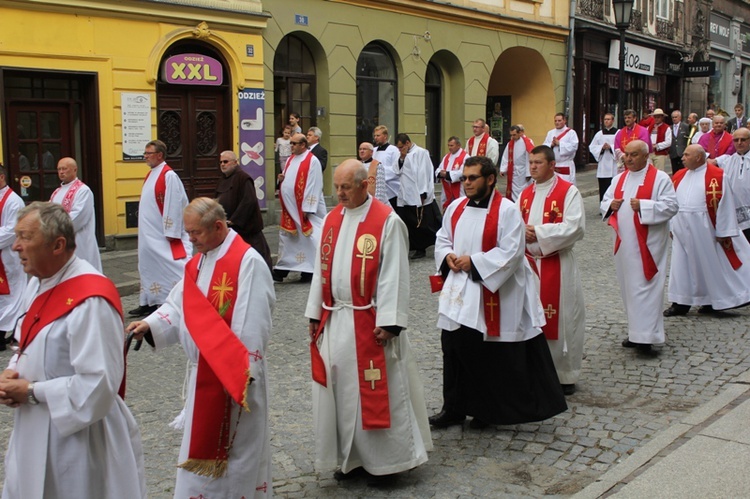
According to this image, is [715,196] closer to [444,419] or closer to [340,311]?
[444,419]

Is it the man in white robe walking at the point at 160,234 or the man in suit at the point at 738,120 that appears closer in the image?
the man in white robe walking at the point at 160,234

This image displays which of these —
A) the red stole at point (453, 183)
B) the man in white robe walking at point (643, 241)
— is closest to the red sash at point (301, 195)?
the red stole at point (453, 183)

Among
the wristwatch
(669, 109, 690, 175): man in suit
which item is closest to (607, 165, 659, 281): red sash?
the wristwatch

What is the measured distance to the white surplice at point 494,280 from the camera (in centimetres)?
580

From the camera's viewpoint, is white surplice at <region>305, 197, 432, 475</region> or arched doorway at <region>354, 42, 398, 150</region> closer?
white surplice at <region>305, 197, 432, 475</region>

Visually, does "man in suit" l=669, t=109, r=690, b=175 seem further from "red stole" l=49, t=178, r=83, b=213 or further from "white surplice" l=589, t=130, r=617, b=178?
"red stole" l=49, t=178, r=83, b=213

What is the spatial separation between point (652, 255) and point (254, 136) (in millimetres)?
9777

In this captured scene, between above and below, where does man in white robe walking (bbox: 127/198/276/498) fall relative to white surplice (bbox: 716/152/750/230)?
below

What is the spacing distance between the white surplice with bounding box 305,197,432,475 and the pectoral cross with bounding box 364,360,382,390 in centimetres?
6

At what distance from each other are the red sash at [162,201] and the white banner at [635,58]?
2037 cm

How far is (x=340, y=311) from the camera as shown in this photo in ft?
16.8

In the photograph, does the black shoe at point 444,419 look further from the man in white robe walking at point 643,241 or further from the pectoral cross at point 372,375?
the man in white robe walking at point 643,241

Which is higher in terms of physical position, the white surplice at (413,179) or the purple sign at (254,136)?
the purple sign at (254,136)

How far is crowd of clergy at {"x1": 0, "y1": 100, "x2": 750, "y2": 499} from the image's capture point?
3537mm
